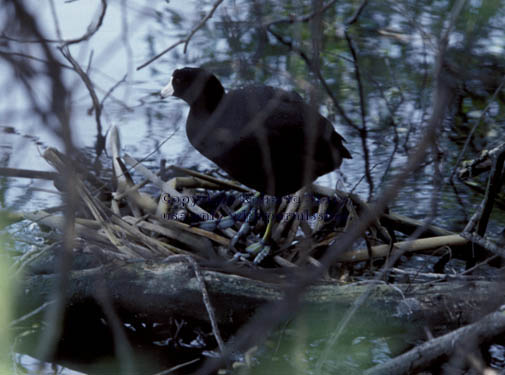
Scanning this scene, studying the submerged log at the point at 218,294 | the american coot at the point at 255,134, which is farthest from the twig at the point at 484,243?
the american coot at the point at 255,134

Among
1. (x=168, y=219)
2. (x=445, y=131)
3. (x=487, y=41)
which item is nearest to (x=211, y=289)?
(x=168, y=219)

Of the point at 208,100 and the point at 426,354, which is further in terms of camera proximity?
the point at 208,100

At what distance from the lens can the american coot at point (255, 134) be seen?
3.12 meters

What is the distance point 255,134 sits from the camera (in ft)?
9.99

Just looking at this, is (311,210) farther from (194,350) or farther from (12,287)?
(12,287)

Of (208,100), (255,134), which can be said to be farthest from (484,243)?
(208,100)

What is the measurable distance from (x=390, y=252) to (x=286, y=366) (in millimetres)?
725

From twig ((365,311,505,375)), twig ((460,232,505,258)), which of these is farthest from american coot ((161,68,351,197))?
twig ((365,311,505,375))

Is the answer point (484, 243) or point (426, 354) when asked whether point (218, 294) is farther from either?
point (484, 243)

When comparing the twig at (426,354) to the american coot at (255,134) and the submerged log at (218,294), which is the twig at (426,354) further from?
the american coot at (255,134)

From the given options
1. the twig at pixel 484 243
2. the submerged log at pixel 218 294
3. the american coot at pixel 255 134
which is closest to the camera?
the submerged log at pixel 218 294

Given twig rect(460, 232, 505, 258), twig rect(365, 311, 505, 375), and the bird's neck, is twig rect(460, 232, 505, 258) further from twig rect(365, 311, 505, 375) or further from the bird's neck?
the bird's neck

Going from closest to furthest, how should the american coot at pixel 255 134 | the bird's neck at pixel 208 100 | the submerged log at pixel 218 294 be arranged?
the submerged log at pixel 218 294 → the american coot at pixel 255 134 → the bird's neck at pixel 208 100

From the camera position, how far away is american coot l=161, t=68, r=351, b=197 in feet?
10.2
